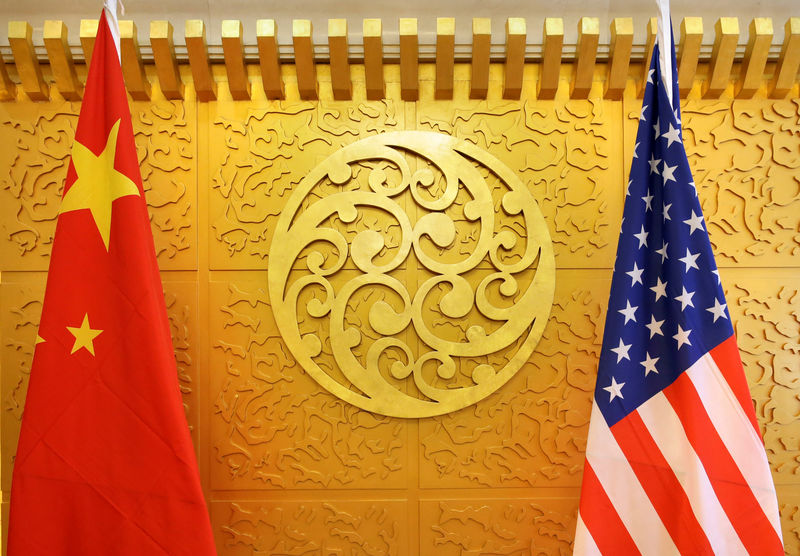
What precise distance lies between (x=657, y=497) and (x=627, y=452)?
147 mm

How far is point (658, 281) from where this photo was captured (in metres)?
1.72

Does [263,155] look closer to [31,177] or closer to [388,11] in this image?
[388,11]

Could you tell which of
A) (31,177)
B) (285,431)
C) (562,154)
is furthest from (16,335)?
(562,154)

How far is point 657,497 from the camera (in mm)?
1648

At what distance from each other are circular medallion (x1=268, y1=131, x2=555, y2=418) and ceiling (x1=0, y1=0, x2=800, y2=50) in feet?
1.61

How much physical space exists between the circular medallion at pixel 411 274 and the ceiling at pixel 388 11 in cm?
49

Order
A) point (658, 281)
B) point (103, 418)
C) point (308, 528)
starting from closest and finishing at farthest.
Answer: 1. point (103, 418)
2. point (658, 281)
3. point (308, 528)

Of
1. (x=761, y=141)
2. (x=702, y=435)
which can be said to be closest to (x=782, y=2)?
(x=761, y=141)

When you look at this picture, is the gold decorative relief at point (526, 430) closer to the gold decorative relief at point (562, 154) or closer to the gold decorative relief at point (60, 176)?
the gold decorative relief at point (562, 154)

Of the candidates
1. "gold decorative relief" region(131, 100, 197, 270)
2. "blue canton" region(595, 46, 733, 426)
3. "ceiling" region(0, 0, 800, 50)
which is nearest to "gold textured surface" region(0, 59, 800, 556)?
"gold decorative relief" region(131, 100, 197, 270)

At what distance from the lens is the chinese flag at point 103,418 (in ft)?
5.16

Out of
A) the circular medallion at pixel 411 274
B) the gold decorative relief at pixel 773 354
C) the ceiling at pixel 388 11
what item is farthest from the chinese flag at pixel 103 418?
the gold decorative relief at pixel 773 354

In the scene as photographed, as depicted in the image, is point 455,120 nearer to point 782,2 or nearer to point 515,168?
point 515,168

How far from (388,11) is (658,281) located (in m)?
1.38
